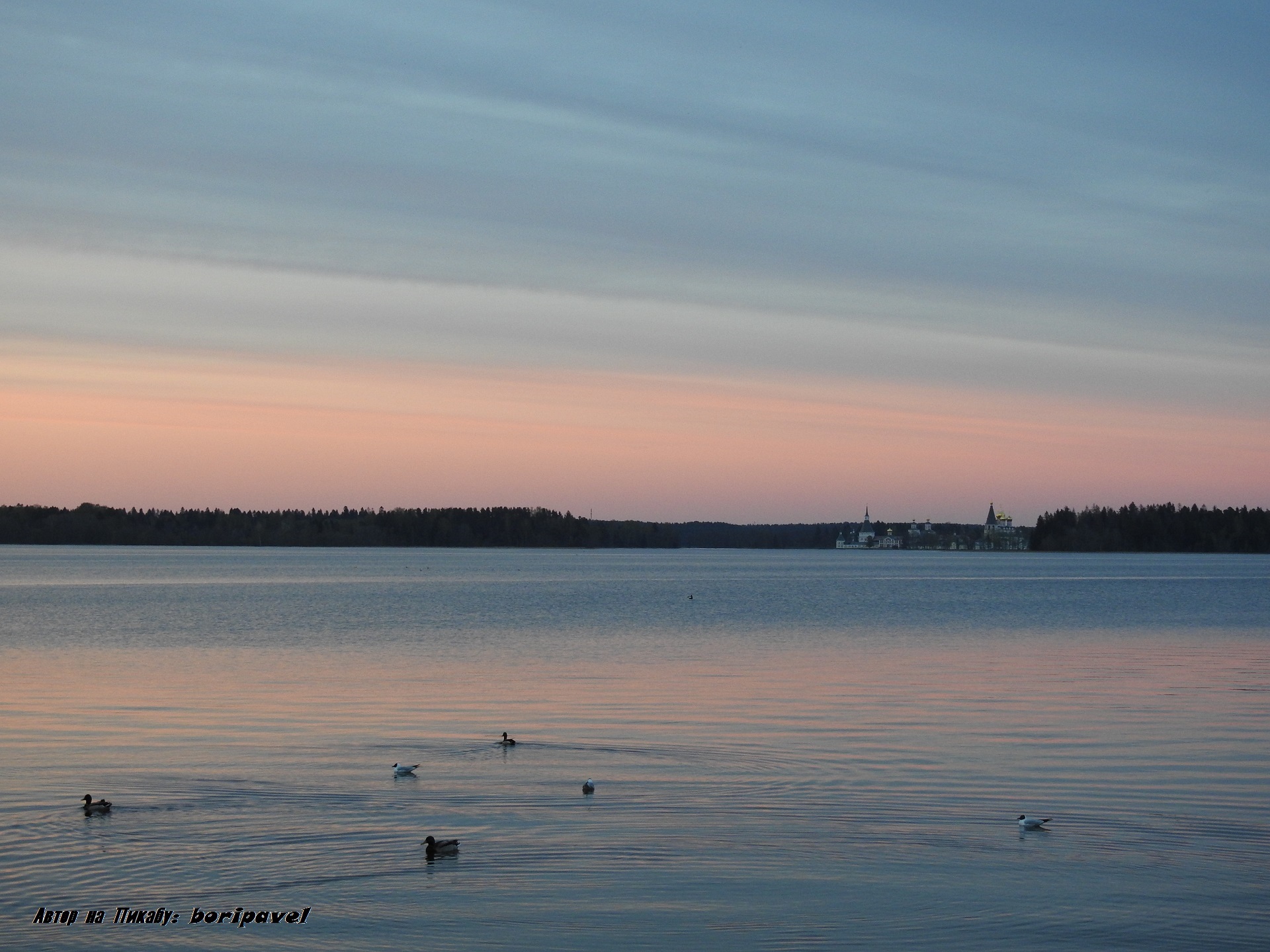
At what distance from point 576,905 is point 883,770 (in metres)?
7.23

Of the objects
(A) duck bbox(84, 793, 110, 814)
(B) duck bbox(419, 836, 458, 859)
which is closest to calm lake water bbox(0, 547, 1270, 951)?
(B) duck bbox(419, 836, 458, 859)

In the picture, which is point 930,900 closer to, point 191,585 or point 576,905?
point 576,905

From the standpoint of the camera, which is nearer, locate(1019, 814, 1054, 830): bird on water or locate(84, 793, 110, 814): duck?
locate(1019, 814, 1054, 830): bird on water

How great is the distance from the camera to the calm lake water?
11219mm

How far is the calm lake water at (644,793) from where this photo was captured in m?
11.2

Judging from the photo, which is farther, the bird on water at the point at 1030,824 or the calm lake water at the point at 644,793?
the bird on water at the point at 1030,824

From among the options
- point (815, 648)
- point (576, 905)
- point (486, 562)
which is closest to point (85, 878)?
point (576, 905)

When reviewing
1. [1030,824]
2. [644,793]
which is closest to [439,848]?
[644,793]

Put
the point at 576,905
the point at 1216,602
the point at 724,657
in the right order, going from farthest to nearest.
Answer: the point at 1216,602 → the point at 724,657 → the point at 576,905

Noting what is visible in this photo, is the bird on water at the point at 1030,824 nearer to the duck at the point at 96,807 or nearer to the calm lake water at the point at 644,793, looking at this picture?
the calm lake water at the point at 644,793

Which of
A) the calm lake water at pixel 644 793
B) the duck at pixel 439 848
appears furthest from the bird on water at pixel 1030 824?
the duck at pixel 439 848

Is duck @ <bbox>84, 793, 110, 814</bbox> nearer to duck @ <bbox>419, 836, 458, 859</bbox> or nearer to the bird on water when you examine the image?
duck @ <bbox>419, 836, 458, 859</bbox>

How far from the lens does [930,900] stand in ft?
38.2

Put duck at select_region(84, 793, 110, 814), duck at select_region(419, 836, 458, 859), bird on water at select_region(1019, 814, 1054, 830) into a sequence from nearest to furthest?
1. duck at select_region(419, 836, 458, 859)
2. bird on water at select_region(1019, 814, 1054, 830)
3. duck at select_region(84, 793, 110, 814)
